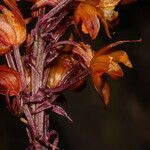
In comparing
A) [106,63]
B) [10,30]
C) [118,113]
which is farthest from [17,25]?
[118,113]

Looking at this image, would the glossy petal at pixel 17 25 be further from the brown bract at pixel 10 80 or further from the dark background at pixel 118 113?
the dark background at pixel 118 113

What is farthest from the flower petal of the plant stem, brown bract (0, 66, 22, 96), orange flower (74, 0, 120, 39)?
brown bract (0, 66, 22, 96)

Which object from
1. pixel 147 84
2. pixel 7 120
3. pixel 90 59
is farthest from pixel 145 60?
pixel 90 59

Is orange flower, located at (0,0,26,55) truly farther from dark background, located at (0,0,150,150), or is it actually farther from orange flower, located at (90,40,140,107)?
dark background, located at (0,0,150,150)

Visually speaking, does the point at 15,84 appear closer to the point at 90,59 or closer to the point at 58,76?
the point at 58,76

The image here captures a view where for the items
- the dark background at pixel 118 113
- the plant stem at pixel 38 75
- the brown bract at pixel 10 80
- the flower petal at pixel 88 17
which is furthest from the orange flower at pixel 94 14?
the dark background at pixel 118 113

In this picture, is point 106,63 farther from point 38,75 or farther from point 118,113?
point 118,113

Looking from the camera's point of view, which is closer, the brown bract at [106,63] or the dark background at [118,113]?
the brown bract at [106,63]
